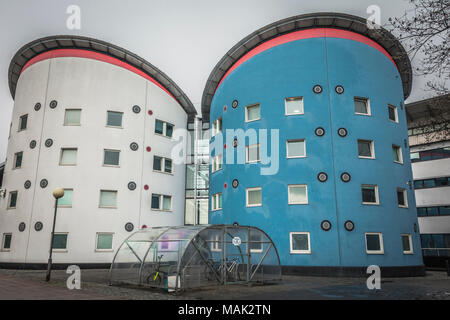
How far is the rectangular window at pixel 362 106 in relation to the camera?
21266mm

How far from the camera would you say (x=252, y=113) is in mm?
23031

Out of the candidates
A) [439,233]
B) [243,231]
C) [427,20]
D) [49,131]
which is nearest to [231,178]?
[243,231]

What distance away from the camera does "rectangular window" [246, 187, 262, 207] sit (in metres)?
21.4

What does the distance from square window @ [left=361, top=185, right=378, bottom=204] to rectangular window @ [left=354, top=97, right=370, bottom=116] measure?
4.60 m

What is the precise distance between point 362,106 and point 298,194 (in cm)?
687

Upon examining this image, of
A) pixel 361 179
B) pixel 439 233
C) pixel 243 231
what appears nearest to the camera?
pixel 243 231

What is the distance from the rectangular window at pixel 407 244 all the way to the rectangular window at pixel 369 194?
2877 millimetres

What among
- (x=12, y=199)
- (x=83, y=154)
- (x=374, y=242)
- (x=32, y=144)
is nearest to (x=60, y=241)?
(x=12, y=199)

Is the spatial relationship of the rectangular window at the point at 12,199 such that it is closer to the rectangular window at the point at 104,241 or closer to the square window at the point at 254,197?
the rectangular window at the point at 104,241

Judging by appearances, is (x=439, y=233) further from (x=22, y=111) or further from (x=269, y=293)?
(x=22, y=111)

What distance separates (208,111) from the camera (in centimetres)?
3077

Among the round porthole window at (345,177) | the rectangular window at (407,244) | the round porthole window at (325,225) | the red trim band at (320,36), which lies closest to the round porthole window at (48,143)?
the red trim band at (320,36)
